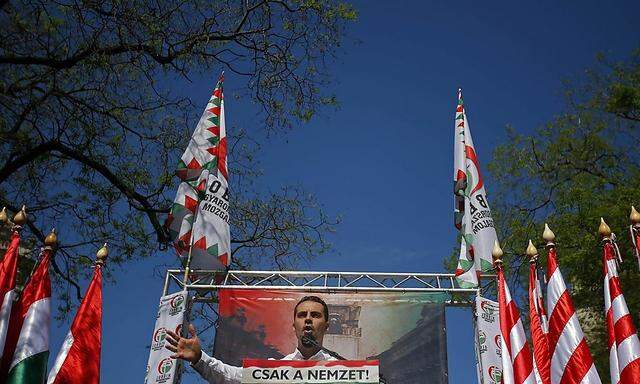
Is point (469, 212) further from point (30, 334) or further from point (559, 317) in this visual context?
point (30, 334)

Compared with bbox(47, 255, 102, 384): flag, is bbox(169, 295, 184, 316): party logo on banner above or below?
above

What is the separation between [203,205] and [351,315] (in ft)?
9.93

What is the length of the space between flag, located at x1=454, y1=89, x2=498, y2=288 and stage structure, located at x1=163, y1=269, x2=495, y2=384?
0.29m

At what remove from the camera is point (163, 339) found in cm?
913

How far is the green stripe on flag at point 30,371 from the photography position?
721 cm

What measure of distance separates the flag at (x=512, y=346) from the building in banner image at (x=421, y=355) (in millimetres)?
2341

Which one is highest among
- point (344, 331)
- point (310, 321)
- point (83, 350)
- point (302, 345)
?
point (310, 321)

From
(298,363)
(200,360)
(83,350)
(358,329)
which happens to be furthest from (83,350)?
(358,329)

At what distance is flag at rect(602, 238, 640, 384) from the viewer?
6410mm

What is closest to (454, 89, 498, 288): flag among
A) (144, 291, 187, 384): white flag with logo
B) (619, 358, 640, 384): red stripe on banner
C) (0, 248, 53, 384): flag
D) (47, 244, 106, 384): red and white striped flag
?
(619, 358, 640, 384): red stripe on banner

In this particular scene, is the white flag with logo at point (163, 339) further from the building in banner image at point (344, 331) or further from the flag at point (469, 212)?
the flag at point (469, 212)

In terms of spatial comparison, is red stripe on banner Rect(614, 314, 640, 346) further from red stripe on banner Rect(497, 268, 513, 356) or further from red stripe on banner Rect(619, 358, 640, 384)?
red stripe on banner Rect(497, 268, 513, 356)

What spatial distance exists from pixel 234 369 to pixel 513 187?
1278 centimetres

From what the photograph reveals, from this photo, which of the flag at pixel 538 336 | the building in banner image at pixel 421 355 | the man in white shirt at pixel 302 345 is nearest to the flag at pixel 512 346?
the flag at pixel 538 336
